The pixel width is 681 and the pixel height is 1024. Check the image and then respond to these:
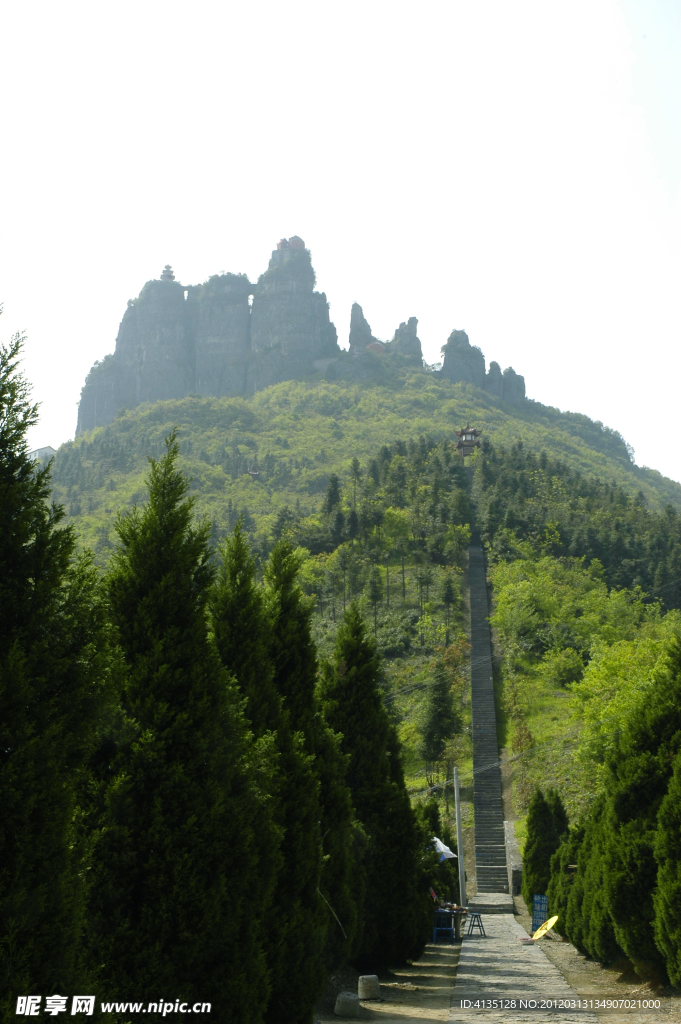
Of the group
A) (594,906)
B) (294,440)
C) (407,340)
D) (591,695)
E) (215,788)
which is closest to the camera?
(215,788)

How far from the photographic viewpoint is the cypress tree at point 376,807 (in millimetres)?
12031

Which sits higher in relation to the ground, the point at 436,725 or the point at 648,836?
the point at 436,725

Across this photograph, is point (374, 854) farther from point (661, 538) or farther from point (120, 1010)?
point (661, 538)

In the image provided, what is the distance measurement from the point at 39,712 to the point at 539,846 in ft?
74.9

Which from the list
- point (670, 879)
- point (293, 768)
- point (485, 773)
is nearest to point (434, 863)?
point (670, 879)

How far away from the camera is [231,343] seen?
156375 mm

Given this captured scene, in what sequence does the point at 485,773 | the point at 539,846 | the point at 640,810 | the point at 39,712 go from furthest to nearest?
the point at 485,773 → the point at 539,846 → the point at 640,810 → the point at 39,712

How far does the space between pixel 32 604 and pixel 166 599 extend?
206cm

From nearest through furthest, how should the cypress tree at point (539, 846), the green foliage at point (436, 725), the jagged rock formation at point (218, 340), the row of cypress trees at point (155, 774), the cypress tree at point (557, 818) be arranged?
the row of cypress trees at point (155, 774)
the cypress tree at point (539, 846)
the cypress tree at point (557, 818)
the green foliage at point (436, 725)
the jagged rock formation at point (218, 340)

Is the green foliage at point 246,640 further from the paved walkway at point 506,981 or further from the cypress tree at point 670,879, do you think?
the cypress tree at point 670,879

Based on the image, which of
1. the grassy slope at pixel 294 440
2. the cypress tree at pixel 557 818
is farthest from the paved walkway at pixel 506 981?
the grassy slope at pixel 294 440

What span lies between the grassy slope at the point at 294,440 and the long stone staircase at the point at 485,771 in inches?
1406

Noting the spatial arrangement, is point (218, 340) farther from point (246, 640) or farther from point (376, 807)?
point (246, 640)

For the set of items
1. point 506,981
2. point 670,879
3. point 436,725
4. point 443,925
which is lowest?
point 443,925
